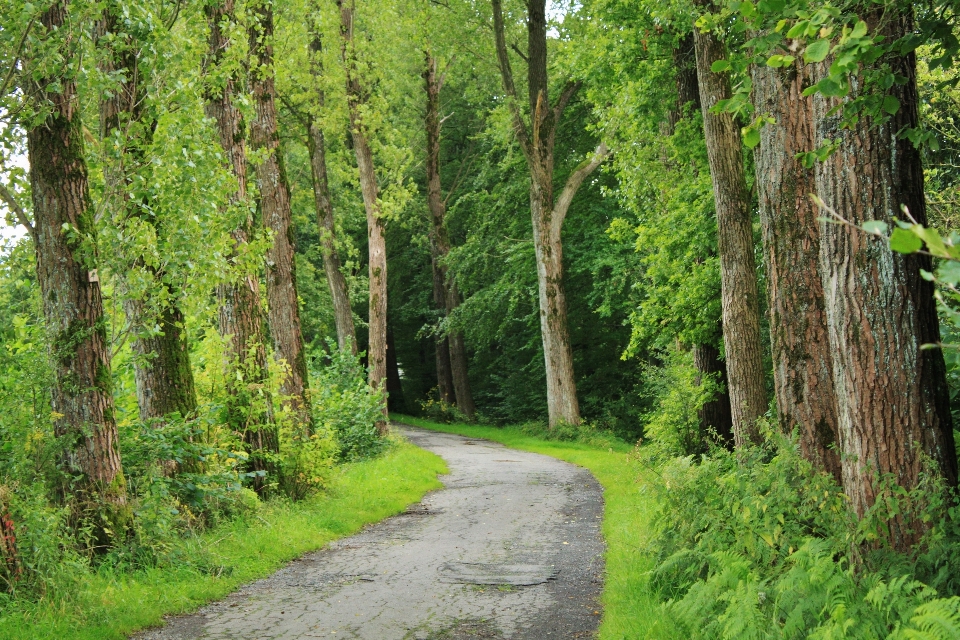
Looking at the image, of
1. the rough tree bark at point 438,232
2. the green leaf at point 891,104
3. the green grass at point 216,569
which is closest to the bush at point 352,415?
the green grass at point 216,569

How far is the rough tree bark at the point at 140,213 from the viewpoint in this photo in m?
9.12

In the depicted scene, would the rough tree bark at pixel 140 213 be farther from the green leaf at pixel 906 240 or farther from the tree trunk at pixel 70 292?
the green leaf at pixel 906 240

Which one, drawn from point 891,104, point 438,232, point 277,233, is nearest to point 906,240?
point 891,104

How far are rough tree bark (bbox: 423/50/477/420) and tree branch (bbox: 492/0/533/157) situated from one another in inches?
136

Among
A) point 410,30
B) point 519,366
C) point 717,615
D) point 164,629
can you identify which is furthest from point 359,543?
point 519,366

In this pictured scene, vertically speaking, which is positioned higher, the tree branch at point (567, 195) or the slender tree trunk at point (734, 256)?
the tree branch at point (567, 195)

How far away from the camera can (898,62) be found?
5660mm

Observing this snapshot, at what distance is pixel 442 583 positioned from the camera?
27.6ft

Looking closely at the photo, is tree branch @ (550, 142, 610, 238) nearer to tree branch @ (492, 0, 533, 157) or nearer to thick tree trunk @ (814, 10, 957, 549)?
tree branch @ (492, 0, 533, 157)

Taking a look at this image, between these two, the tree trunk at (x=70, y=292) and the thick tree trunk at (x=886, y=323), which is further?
the tree trunk at (x=70, y=292)

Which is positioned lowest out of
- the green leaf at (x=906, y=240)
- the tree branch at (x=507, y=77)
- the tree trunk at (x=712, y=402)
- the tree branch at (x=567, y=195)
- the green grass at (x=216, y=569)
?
the green grass at (x=216, y=569)

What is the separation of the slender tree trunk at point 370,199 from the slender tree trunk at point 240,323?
430 inches

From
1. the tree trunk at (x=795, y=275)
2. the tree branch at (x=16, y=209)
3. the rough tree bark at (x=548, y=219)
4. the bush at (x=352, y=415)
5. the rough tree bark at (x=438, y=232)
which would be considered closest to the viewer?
the tree trunk at (x=795, y=275)

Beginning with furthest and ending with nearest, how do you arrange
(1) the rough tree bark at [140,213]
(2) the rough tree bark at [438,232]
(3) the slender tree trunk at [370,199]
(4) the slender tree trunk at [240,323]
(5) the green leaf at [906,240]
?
1. (2) the rough tree bark at [438,232]
2. (3) the slender tree trunk at [370,199]
3. (4) the slender tree trunk at [240,323]
4. (1) the rough tree bark at [140,213]
5. (5) the green leaf at [906,240]
